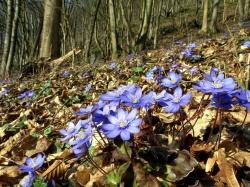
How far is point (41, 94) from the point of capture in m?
4.97

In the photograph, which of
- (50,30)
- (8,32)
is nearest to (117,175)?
(50,30)

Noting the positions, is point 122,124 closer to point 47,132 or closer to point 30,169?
point 30,169

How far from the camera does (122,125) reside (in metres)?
1.49

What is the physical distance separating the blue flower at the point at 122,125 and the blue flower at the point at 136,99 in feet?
0.16

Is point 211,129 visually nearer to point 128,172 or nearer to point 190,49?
point 128,172

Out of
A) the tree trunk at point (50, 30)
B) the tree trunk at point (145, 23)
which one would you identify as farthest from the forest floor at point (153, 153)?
the tree trunk at point (145, 23)

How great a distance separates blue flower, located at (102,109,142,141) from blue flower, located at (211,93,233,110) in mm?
306

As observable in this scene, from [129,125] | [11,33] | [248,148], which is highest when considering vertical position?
[129,125]

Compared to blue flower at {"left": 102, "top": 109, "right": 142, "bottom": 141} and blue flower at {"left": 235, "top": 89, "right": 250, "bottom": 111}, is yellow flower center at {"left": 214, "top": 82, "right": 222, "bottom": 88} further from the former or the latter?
blue flower at {"left": 102, "top": 109, "right": 142, "bottom": 141}

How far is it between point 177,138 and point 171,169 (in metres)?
0.37

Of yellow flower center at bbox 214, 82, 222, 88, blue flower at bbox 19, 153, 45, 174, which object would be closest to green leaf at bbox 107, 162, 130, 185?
blue flower at bbox 19, 153, 45, 174

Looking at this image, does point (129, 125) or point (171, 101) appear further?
point (171, 101)

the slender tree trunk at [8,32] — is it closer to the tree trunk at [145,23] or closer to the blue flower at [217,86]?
the tree trunk at [145,23]

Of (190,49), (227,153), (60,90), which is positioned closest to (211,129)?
Answer: (227,153)
